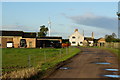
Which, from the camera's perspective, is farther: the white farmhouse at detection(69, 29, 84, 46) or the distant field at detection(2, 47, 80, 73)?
the white farmhouse at detection(69, 29, 84, 46)

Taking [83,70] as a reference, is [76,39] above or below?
above

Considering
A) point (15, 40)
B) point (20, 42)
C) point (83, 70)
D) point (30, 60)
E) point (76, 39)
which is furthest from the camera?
point (76, 39)

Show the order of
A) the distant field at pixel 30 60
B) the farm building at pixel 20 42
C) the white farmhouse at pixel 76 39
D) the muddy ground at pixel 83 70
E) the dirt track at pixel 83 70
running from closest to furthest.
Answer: the muddy ground at pixel 83 70 < the dirt track at pixel 83 70 < the distant field at pixel 30 60 < the farm building at pixel 20 42 < the white farmhouse at pixel 76 39

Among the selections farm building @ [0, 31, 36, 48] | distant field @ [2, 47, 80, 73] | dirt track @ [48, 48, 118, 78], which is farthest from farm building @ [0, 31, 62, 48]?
dirt track @ [48, 48, 118, 78]

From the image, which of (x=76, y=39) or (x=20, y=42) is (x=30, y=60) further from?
(x=76, y=39)

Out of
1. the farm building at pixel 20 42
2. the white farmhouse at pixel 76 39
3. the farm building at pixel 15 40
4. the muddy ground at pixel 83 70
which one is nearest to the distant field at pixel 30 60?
the muddy ground at pixel 83 70

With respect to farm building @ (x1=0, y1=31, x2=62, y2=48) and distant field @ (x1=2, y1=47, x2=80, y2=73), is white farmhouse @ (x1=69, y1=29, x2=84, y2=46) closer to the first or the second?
farm building @ (x1=0, y1=31, x2=62, y2=48)

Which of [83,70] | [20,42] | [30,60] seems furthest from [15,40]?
[83,70]

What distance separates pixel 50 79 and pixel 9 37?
6221 centimetres

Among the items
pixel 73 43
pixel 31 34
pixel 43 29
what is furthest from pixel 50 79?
pixel 43 29

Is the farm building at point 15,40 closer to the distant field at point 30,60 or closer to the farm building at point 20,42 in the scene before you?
the farm building at point 20,42

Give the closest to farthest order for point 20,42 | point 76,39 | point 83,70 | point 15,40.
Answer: point 83,70 → point 20,42 → point 15,40 → point 76,39

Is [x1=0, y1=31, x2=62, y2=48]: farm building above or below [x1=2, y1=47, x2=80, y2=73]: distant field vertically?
above

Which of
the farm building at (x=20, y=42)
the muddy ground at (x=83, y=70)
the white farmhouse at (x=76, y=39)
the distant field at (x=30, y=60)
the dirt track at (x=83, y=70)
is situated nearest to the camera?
the muddy ground at (x=83, y=70)
